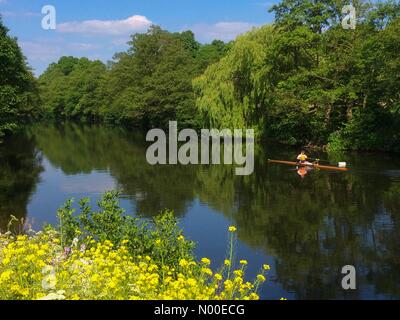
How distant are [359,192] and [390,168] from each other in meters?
7.98

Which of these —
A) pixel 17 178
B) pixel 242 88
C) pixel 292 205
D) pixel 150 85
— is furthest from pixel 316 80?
pixel 150 85

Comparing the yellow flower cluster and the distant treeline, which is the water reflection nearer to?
the yellow flower cluster

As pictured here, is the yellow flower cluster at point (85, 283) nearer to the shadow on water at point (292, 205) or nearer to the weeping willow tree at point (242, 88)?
the shadow on water at point (292, 205)

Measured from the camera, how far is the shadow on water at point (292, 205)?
13.3m

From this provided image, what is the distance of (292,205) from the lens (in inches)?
845

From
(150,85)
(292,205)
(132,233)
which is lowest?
(292,205)

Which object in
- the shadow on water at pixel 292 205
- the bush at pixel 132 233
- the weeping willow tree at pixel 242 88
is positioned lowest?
the shadow on water at pixel 292 205

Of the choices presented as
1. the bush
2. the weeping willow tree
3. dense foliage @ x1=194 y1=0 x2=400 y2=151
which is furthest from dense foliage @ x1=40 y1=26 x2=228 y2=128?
the bush

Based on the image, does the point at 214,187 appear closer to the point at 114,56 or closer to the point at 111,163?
the point at 111,163

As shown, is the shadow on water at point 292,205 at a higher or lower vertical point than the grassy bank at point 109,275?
lower

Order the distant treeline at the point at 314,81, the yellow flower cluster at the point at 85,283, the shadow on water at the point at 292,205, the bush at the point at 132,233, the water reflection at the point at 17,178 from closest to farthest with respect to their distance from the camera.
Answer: the yellow flower cluster at the point at 85,283 → the bush at the point at 132,233 → the shadow on water at the point at 292,205 → the water reflection at the point at 17,178 → the distant treeline at the point at 314,81

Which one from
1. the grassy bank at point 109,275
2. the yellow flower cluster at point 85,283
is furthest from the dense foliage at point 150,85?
the yellow flower cluster at point 85,283

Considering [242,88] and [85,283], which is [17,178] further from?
[242,88]
